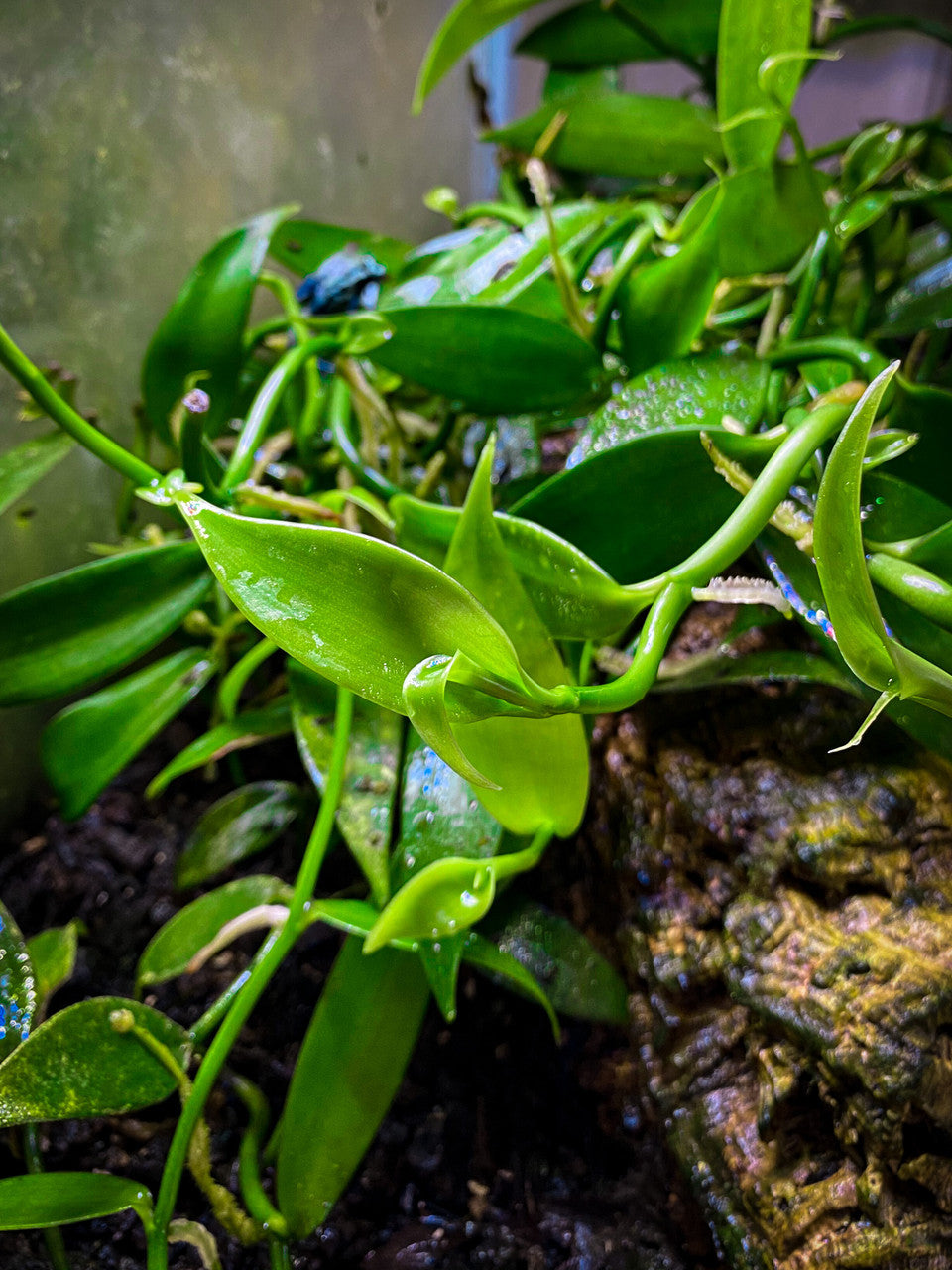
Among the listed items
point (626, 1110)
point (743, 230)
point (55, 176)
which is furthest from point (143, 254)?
point (626, 1110)

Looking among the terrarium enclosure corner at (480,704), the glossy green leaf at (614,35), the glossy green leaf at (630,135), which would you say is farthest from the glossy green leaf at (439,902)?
the glossy green leaf at (614,35)

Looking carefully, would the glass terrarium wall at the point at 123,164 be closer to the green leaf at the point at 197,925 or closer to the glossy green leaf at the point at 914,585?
the green leaf at the point at 197,925

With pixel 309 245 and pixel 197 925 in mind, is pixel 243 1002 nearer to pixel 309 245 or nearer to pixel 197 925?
pixel 197 925

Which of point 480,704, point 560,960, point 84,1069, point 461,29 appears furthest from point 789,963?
point 461,29

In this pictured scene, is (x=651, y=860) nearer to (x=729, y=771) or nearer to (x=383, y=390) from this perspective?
(x=729, y=771)

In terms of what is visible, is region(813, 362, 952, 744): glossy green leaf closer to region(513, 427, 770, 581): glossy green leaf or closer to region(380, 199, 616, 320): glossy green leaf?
region(513, 427, 770, 581): glossy green leaf
